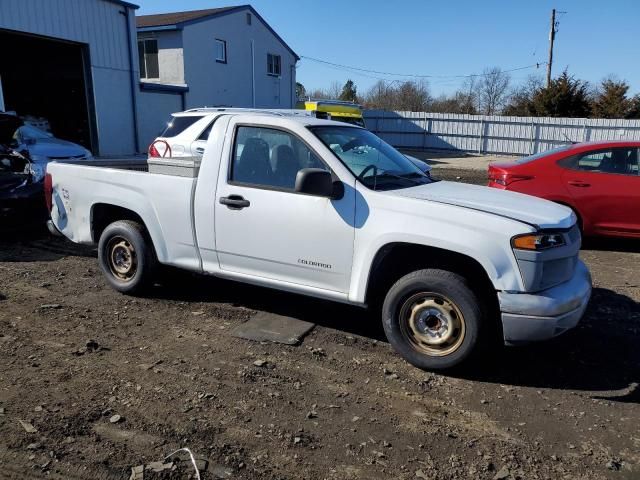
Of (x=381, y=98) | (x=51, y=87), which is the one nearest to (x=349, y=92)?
(x=381, y=98)

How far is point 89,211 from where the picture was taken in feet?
18.5

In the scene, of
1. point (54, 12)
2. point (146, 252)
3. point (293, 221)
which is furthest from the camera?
point (54, 12)

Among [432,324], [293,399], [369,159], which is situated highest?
[369,159]

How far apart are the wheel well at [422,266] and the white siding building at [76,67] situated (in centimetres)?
1512

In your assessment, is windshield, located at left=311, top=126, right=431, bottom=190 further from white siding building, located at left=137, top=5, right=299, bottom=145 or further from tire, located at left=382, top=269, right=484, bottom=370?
white siding building, located at left=137, top=5, right=299, bottom=145

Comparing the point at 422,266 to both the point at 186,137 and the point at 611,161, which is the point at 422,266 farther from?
the point at 186,137

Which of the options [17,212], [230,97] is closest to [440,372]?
[17,212]

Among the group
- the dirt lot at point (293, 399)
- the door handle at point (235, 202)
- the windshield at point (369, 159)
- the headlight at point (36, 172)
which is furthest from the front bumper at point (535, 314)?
the headlight at point (36, 172)

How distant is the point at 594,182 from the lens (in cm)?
736

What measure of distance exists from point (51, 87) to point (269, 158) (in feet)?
66.4

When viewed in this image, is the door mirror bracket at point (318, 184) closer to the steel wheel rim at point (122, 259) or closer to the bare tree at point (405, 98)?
the steel wheel rim at point (122, 259)

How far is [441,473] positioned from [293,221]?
2.19 meters

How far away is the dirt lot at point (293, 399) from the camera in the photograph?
9.66 feet

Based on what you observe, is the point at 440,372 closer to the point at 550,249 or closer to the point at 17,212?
the point at 550,249
